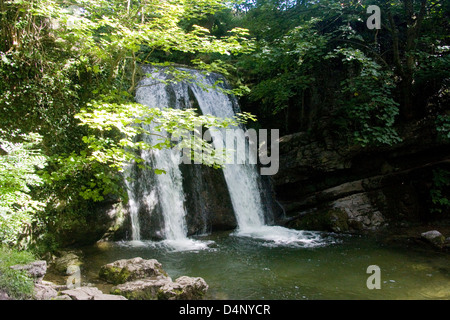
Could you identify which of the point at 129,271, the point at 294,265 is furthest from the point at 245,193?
the point at 129,271

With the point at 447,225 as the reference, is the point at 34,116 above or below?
above

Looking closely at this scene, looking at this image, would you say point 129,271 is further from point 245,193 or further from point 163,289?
point 245,193

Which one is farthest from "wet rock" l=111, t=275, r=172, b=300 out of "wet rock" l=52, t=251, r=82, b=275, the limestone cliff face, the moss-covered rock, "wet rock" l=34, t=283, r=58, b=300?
the limestone cliff face

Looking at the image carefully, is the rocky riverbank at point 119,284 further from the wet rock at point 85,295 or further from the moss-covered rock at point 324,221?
the moss-covered rock at point 324,221

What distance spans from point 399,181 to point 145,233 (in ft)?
25.3

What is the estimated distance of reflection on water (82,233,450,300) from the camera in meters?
4.66

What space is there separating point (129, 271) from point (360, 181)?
24.4ft

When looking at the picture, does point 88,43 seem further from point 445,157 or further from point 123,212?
point 445,157

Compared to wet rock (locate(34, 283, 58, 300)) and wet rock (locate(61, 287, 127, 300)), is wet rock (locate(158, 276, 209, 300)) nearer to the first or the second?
wet rock (locate(61, 287, 127, 300))

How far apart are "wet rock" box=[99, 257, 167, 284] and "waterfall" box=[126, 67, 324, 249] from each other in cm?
245

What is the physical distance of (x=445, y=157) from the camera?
845cm

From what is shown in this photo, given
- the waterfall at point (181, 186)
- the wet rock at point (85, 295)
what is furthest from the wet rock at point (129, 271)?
the waterfall at point (181, 186)

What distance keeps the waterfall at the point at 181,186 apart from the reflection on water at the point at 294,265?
55 cm
